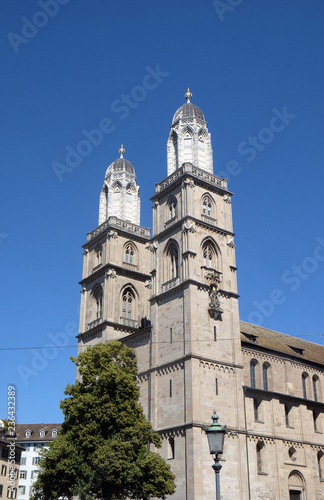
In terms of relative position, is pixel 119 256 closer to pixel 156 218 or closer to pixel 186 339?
pixel 156 218

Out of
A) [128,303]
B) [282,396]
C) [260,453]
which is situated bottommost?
[260,453]

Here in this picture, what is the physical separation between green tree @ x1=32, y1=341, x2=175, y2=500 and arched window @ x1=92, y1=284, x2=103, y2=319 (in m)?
19.5

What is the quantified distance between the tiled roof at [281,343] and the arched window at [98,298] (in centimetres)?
1417

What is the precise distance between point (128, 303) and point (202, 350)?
52.6 ft

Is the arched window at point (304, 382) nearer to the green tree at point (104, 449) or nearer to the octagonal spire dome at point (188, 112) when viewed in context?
the green tree at point (104, 449)

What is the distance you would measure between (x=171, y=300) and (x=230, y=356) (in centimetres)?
649

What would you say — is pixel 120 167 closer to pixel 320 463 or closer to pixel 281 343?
pixel 281 343

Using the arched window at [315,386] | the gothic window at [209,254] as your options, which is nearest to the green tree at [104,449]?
the gothic window at [209,254]

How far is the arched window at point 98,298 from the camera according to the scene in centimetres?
5703

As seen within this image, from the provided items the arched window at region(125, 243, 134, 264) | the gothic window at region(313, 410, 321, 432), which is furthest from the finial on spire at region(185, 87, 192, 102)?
the gothic window at region(313, 410, 321, 432)

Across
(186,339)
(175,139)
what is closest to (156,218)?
(175,139)

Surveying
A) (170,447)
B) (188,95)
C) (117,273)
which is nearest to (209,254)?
(117,273)

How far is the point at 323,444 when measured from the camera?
164ft

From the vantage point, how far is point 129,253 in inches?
2383
